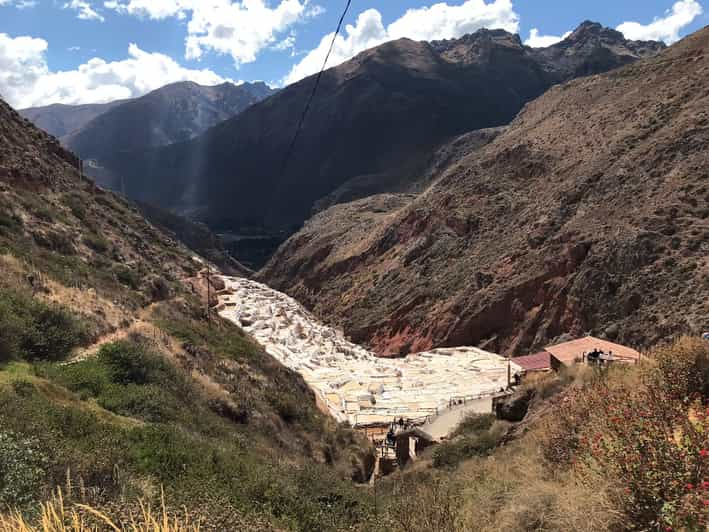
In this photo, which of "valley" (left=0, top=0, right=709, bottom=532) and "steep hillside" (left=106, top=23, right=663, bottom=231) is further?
"steep hillside" (left=106, top=23, right=663, bottom=231)

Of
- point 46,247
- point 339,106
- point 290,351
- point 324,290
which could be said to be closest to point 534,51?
point 339,106

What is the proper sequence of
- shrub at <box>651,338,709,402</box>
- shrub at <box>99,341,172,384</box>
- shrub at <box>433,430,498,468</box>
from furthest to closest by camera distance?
shrub at <box>433,430,498,468</box>
shrub at <box>99,341,172,384</box>
shrub at <box>651,338,709,402</box>

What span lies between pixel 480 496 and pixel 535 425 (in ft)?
11.9

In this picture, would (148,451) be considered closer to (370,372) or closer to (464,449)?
(464,449)

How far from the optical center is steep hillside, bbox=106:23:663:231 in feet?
443

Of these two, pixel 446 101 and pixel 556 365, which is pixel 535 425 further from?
pixel 446 101

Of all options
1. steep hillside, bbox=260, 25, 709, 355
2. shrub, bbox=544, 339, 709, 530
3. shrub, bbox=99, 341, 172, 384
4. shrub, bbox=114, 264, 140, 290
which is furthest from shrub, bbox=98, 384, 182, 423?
steep hillside, bbox=260, 25, 709, 355

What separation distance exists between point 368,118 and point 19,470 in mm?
148745

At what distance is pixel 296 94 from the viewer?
169500mm

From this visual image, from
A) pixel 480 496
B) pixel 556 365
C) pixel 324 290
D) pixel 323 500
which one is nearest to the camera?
pixel 480 496

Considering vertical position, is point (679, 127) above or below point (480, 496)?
above

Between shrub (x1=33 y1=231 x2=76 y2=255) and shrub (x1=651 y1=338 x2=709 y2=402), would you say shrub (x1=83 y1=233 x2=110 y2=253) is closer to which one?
shrub (x1=33 y1=231 x2=76 y2=255)

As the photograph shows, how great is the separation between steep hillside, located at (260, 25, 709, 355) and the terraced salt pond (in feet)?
13.2

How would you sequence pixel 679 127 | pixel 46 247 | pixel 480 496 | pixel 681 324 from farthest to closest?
pixel 679 127 → pixel 681 324 → pixel 46 247 → pixel 480 496
